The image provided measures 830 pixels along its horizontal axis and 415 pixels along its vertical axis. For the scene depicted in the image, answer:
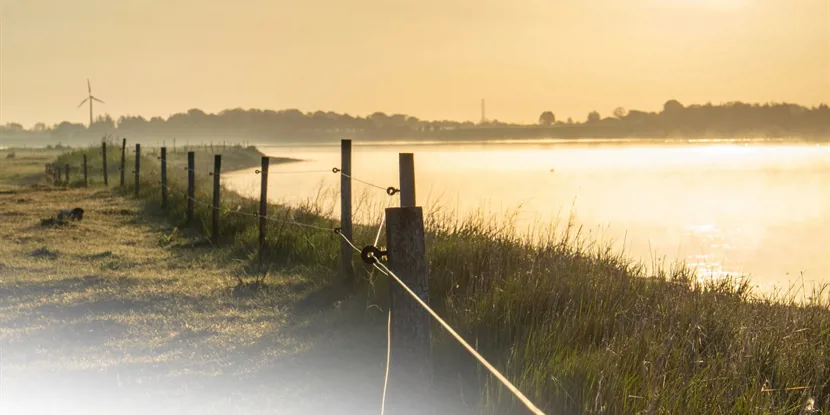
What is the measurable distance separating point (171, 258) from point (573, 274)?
23.3ft

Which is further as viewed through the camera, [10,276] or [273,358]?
[10,276]

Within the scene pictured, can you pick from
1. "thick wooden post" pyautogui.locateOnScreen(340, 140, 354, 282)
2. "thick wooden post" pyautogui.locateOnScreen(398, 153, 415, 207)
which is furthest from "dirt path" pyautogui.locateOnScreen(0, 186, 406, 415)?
"thick wooden post" pyautogui.locateOnScreen(398, 153, 415, 207)

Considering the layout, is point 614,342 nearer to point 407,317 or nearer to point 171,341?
point 407,317

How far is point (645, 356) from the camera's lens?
5016mm

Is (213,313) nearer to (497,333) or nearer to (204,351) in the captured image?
(204,351)

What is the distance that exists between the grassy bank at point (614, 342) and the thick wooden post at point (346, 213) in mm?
338

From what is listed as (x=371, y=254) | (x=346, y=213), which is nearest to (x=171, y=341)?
(x=346, y=213)

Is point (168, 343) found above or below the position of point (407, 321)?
below

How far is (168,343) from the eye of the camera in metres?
7.13

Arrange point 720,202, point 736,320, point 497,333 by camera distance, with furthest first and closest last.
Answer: point 720,202, point 736,320, point 497,333

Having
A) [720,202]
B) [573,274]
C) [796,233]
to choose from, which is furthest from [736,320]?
[720,202]

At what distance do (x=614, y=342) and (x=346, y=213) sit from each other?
465 centimetres

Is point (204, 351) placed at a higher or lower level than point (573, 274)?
lower

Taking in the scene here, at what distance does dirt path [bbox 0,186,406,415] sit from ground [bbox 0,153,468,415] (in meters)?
0.02
